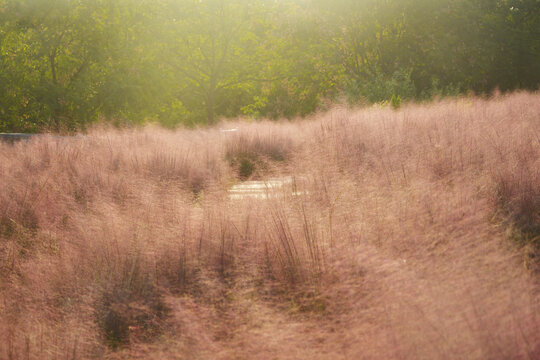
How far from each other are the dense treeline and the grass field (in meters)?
9.47

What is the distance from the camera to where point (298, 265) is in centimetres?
240

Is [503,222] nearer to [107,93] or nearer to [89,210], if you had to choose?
[89,210]

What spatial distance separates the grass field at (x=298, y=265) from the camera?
1751mm

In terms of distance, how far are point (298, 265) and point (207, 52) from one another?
15129 millimetres

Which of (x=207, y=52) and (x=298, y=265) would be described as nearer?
(x=298, y=265)

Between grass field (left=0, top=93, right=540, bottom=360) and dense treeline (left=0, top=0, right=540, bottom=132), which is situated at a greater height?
dense treeline (left=0, top=0, right=540, bottom=132)

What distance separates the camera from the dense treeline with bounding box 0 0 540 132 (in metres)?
15.2

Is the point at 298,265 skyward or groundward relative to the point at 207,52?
groundward

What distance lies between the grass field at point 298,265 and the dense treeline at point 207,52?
9474mm

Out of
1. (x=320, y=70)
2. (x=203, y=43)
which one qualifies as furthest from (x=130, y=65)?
(x=320, y=70)

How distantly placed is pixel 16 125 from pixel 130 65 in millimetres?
4642

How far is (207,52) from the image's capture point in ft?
54.1

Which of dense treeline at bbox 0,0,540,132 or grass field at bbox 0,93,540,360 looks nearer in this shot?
grass field at bbox 0,93,540,360

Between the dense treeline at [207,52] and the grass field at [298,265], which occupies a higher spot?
the dense treeline at [207,52]
